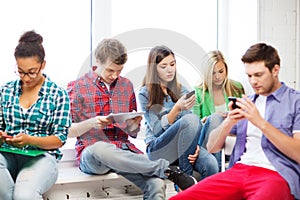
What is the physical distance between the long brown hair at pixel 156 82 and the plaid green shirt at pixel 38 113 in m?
0.56

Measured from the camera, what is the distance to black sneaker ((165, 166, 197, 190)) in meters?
2.44

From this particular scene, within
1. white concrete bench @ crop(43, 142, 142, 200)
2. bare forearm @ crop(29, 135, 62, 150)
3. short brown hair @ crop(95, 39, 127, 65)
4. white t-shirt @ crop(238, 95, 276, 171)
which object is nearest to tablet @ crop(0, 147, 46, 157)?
bare forearm @ crop(29, 135, 62, 150)

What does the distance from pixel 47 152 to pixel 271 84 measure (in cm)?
108

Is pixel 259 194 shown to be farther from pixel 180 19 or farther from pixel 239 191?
pixel 180 19

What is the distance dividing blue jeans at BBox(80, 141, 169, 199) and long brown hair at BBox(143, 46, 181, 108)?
0.36 meters

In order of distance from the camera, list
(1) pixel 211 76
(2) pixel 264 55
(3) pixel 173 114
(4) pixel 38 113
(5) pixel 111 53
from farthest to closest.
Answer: (1) pixel 211 76 → (3) pixel 173 114 → (5) pixel 111 53 → (4) pixel 38 113 → (2) pixel 264 55

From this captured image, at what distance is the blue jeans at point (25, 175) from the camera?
201 cm

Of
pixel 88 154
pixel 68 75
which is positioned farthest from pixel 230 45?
pixel 88 154

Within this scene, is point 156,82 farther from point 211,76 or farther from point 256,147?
point 256,147

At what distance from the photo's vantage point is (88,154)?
2447 mm

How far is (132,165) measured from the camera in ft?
7.89

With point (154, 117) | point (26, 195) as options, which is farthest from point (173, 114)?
point (26, 195)

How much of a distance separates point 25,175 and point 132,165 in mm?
557

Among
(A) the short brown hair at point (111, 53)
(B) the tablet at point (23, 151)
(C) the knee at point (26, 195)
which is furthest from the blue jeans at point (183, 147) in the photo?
(C) the knee at point (26, 195)
